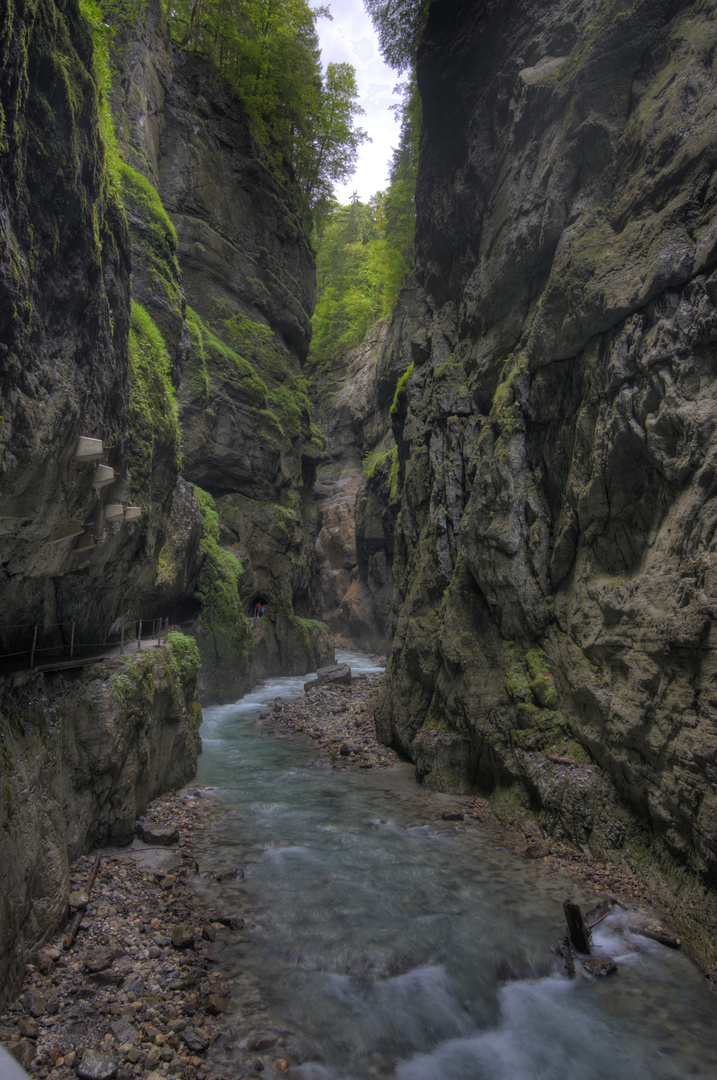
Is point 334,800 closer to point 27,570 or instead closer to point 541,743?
point 541,743

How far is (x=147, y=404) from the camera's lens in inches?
470

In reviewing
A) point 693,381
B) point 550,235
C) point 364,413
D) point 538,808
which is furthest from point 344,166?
point 538,808

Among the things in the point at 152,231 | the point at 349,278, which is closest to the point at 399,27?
the point at 152,231

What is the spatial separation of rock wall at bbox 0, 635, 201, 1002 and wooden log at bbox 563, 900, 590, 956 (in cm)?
571

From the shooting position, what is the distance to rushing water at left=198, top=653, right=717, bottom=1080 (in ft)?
17.0

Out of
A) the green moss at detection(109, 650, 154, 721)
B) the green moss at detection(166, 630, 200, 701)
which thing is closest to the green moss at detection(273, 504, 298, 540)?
the green moss at detection(166, 630, 200, 701)

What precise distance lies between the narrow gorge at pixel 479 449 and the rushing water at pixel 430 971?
1017 mm

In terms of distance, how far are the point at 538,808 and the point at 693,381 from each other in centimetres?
687

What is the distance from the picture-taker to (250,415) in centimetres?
2741

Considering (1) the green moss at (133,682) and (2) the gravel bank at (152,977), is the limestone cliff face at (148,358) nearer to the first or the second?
(1) the green moss at (133,682)

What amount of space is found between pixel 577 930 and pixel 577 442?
7.08m

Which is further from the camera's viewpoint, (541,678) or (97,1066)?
(541,678)

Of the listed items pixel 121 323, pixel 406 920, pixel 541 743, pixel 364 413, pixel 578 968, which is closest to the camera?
pixel 578 968

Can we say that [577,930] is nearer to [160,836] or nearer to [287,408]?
[160,836]
